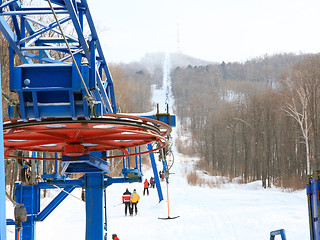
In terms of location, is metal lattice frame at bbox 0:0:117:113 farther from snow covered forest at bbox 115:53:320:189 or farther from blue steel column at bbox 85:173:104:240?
snow covered forest at bbox 115:53:320:189

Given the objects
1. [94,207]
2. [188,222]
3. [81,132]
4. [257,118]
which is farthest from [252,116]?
[81,132]

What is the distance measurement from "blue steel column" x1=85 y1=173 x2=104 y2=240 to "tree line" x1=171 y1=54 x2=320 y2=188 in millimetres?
14055

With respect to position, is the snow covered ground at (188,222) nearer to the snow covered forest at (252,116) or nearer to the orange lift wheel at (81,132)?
the snow covered forest at (252,116)

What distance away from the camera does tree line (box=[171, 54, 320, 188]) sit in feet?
115


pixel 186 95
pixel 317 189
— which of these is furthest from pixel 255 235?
pixel 186 95

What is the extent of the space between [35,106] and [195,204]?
57.7 feet

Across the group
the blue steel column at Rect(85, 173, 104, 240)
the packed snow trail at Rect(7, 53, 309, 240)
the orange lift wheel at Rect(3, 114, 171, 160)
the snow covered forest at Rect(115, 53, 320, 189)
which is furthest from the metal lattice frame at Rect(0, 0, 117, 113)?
the snow covered forest at Rect(115, 53, 320, 189)

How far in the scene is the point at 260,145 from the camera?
4578 cm

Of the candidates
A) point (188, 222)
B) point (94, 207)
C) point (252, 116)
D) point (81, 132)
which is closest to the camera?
point (81, 132)

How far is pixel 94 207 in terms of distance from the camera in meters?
9.19

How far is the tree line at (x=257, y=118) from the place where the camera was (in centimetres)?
3497

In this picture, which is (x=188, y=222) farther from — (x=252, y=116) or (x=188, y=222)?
(x=252, y=116)

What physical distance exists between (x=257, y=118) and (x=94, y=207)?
37775 millimetres

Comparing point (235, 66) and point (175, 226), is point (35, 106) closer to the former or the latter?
point (175, 226)
